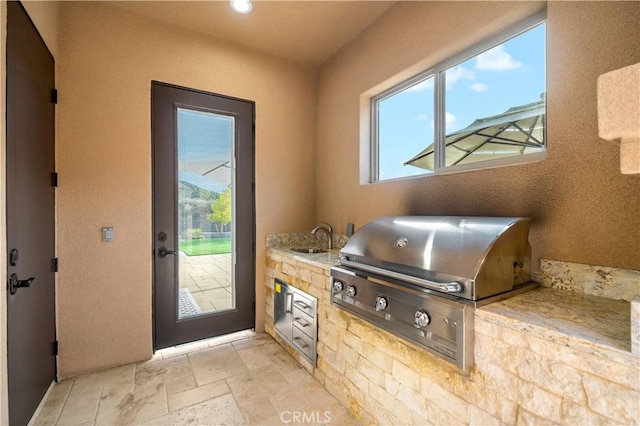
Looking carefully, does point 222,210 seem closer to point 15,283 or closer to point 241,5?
point 15,283

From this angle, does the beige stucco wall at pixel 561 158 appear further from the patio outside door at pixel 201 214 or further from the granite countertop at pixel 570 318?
the patio outside door at pixel 201 214

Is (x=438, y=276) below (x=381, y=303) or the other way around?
the other way around

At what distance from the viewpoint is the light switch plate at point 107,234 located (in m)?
2.34

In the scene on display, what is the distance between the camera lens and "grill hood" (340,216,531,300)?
48.8 inches

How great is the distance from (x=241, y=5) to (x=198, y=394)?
2.98m

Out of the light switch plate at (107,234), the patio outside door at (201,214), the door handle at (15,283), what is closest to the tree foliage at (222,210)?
the patio outside door at (201,214)

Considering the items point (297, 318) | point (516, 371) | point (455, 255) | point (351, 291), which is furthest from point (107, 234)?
point (516, 371)

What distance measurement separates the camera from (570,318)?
3.42 ft

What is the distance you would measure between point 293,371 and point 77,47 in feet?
10.4

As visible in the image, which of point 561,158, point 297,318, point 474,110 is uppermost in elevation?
point 474,110

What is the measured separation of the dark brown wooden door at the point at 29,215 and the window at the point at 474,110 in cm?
257

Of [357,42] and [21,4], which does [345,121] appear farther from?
[21,4]

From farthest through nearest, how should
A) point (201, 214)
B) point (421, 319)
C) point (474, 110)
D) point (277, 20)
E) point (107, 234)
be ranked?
1. point (201, 214)
2. point (277, 20)
3. point (107, 234)
4. point (474, 110)
5. point (421, 319)

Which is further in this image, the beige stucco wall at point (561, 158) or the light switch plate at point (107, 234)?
the light switch plate at point (107, 234)
